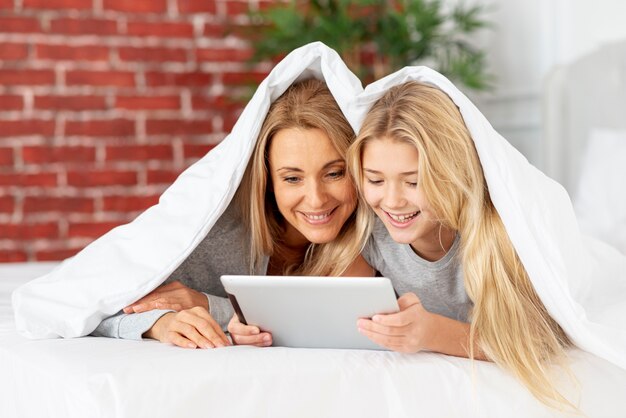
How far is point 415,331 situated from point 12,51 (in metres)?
2.46

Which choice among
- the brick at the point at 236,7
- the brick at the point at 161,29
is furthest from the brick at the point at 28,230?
the brick at the point at 236,7

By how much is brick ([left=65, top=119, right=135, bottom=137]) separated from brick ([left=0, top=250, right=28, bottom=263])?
479 mm

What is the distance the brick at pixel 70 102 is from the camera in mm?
3416

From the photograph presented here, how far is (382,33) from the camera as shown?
3.41m

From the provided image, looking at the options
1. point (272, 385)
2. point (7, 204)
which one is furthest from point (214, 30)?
point (272, 385)

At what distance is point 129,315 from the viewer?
164 centimetres

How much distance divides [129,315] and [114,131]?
1.98m

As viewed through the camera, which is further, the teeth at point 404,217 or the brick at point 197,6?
the brick at point 197,6

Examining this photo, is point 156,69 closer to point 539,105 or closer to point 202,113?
point 202,113

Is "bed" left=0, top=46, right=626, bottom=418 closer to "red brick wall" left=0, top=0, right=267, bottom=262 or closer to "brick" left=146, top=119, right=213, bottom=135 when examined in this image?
"red brick wall" left=0, top=0, right=267, bottom=262

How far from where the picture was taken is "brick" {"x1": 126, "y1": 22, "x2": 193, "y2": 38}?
11.6ft

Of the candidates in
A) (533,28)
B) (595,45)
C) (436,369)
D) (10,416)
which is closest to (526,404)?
(436,369)

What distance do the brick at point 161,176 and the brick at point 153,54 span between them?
44 cm

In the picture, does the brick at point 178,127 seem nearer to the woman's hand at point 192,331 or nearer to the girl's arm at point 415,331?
the woman's hand at point 192,331
